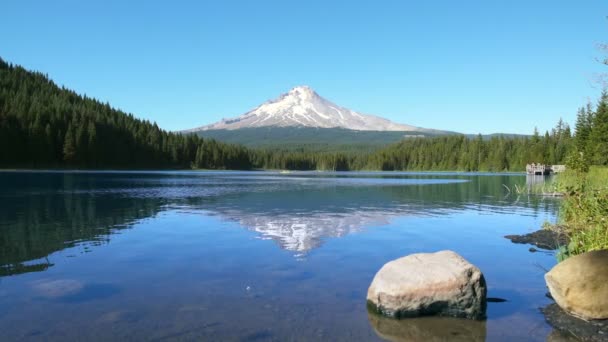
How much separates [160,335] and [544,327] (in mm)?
8900

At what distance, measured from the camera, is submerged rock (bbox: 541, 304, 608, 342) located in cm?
989

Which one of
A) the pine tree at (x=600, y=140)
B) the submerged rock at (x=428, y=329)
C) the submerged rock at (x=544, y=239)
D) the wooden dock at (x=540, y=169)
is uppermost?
the pine tree at (x=600, y=140)

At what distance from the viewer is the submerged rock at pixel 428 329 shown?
9789 millimetres

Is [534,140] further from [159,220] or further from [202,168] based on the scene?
[159,220]

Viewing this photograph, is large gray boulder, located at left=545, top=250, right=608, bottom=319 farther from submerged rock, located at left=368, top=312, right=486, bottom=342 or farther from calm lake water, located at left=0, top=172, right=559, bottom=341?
submerged rock, located at left=368, top=312, right=486, bottom=342

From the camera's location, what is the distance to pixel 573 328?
1040cm

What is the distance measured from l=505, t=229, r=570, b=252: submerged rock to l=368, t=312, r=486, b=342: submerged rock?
12334 millimetres

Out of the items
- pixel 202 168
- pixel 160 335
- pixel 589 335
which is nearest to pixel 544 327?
pixel 589 335

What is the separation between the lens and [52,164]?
123312mm

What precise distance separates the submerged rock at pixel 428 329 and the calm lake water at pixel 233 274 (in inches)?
1.8

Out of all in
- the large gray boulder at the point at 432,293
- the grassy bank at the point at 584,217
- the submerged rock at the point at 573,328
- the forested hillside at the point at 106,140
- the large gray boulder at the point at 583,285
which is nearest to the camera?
the submerged rock at the point at 573,328

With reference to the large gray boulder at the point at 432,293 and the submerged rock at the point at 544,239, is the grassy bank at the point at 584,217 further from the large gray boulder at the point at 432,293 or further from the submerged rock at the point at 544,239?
the large gray boulder at the point at 432,293

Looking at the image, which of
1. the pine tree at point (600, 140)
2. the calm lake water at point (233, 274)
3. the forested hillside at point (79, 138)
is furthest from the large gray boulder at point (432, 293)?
the forested hillside at point (79, 138)

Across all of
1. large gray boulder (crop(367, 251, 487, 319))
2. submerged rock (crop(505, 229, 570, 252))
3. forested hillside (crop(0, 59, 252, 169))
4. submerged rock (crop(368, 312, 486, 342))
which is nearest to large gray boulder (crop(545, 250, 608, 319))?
large gray boulder (crop(367, 251, 487, 319))
